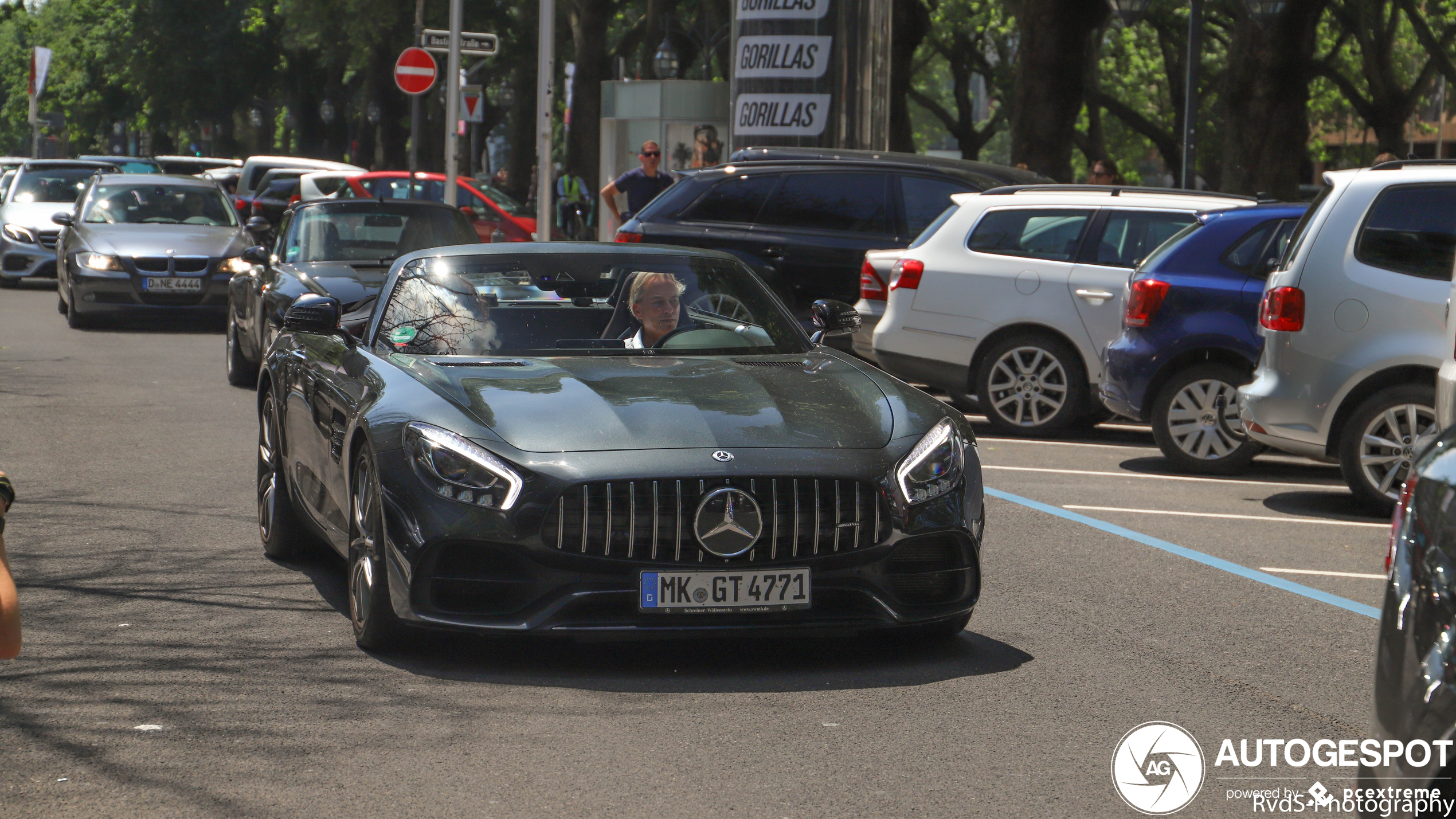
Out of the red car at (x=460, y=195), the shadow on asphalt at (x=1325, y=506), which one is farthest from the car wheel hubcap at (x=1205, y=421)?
the red car at (x=460, y=195)

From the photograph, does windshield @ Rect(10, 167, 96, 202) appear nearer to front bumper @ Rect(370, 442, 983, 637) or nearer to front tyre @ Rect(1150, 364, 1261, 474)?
front tyre @ Rect(1150, 364, 1261, 474)

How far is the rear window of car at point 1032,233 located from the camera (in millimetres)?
12531

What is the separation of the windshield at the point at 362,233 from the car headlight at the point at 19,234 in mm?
13440

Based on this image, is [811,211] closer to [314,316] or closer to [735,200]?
[735,200]

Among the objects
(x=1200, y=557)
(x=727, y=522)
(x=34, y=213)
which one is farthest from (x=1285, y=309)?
(x=34, y=213)

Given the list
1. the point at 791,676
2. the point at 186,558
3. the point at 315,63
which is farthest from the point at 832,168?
the point at 315,63

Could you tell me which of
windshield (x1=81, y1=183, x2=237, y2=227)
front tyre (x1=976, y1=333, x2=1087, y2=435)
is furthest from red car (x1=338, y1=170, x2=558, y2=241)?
front tyre (x1=976, y1=333, x2=1087, y2=435)

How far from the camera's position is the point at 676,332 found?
6.88 meters

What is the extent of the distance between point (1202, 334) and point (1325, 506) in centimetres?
146

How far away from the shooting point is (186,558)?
7.51 m

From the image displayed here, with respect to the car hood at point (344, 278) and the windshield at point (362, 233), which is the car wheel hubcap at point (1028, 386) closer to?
the car hood at point (344, 278)

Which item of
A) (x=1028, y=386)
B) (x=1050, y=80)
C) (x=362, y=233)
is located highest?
(x=1050, y=80)

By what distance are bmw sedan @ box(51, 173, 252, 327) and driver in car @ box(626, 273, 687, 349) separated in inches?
475

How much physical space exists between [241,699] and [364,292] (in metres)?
7.99
